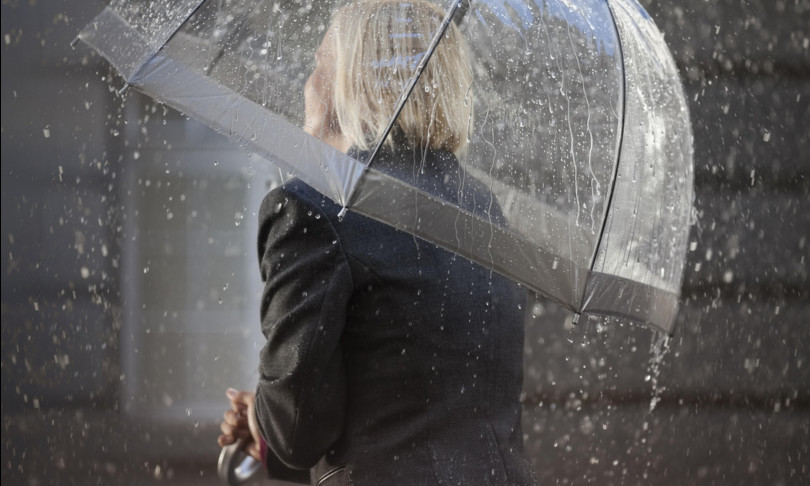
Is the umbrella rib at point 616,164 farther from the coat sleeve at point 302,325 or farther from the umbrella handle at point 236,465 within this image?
the umbrella handle at point 236,465

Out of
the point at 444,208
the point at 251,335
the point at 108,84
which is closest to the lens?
the point at 444,208

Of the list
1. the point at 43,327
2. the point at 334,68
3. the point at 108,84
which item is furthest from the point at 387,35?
the point at 43,327

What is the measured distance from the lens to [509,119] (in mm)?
1124

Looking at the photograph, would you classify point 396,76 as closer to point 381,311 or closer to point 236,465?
point 381,311

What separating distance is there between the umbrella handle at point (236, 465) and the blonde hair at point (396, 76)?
0.37m

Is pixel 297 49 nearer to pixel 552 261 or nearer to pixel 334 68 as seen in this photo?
pixel 334 68

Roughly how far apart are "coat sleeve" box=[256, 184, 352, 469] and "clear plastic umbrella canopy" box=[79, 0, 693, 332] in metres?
0.06

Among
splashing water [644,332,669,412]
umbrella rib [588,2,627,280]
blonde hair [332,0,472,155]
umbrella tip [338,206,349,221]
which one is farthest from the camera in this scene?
splashing water [644,332,669,412]

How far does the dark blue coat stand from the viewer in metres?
1.01

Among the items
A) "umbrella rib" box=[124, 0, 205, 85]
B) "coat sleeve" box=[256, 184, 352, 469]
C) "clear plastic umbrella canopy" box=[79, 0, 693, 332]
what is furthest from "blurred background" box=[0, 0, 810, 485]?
"coat sleeve" box=[256, 184, 352, 469]

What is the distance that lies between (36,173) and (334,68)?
174 cm

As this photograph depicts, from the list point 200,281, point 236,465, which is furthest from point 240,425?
point 200,281

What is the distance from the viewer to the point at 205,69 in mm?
1099

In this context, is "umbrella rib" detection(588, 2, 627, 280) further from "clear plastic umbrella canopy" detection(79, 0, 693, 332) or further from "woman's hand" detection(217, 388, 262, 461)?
"woman's hand" detection(217, 388, 262, 461)
